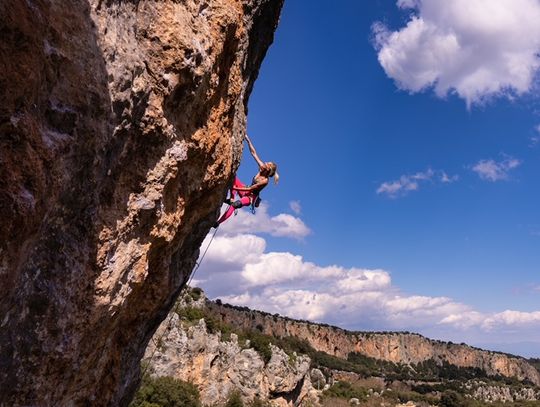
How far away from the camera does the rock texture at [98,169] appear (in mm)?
4035

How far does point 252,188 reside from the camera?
1130 centimetres

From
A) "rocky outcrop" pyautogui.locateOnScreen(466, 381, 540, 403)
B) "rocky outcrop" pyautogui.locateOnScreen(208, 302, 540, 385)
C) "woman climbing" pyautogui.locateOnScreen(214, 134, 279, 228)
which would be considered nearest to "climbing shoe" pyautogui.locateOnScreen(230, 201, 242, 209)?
"woman climbing" pyautogui.locateOnScreen(214, 134, 279, 228)

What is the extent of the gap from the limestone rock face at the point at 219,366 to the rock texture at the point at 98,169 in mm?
25332

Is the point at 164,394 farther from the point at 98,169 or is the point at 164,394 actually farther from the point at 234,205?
the point at 98,169

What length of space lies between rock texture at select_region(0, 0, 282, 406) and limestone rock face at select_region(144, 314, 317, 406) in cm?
2533

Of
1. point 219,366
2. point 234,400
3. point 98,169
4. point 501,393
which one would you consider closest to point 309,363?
point 219,366

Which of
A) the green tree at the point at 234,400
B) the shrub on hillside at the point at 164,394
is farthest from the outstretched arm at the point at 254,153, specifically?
the green tree at the point at 234,400

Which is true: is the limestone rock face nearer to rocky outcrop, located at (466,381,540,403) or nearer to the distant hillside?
the distant hillside

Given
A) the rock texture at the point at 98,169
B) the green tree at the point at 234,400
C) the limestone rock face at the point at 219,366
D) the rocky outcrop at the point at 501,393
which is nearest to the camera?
the rock texture at the point at 98,169

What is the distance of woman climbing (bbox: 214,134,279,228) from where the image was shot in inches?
442

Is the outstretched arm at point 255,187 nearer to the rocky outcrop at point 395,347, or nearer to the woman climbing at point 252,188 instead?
the woman climbing at point 252,188

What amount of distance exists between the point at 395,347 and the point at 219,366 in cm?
10146

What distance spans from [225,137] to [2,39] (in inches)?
185

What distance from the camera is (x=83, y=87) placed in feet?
15.6
